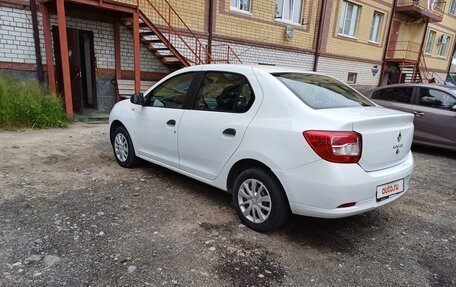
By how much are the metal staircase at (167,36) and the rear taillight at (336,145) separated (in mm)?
7518

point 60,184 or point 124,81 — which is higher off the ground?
point 124,81

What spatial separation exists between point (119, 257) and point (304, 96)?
6.90ft

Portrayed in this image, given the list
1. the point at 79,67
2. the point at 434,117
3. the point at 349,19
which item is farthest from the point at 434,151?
the point at 349,19

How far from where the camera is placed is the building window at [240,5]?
39.4 feet

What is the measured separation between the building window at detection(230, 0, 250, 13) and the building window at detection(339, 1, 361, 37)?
6.24 metres

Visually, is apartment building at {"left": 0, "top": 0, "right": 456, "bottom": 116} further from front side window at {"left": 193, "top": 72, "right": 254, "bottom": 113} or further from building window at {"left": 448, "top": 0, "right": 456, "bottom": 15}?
front side window at {"left": 193, "top": 72, "right": 254, "bottom": 113}

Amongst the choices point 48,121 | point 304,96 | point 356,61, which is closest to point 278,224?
point 304,96

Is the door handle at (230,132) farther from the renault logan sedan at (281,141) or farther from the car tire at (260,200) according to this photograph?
the car tire at (260,200)

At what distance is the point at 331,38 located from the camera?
16.0 m

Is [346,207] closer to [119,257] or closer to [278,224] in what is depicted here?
[278,224]

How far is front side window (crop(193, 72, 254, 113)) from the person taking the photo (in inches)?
130

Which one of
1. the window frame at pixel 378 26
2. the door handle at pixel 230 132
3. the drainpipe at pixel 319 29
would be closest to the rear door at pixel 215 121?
the door handle at pixel 230 132

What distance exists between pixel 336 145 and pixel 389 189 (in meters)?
0.79

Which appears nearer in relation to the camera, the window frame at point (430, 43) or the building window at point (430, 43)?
the window frame at point (430, 43)
